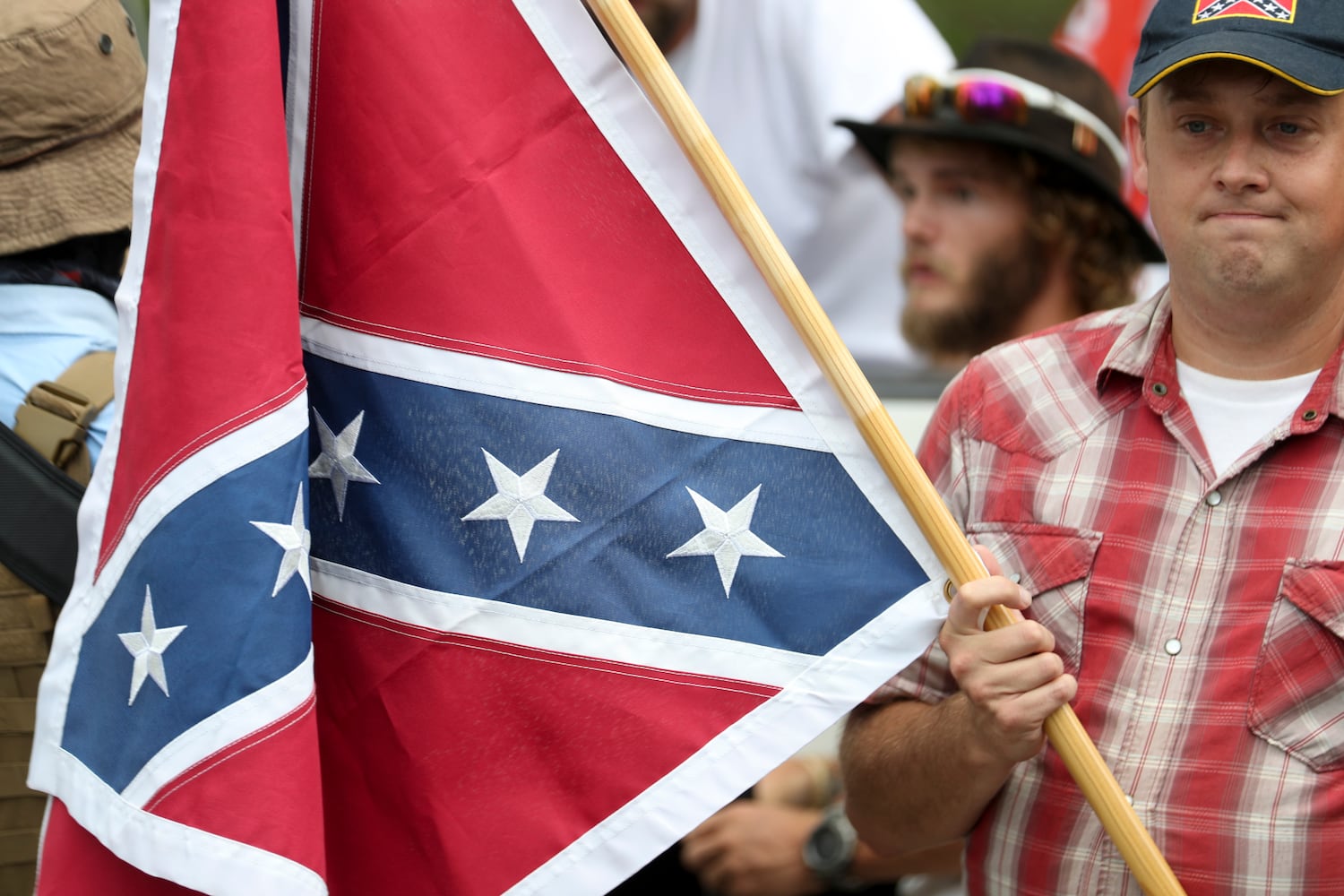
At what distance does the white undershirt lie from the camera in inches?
77.4

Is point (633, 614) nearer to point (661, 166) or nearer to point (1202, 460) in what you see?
point (661, 166)

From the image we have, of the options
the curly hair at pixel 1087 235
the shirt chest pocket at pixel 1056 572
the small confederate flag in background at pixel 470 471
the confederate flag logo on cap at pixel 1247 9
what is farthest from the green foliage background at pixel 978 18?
the small confederate flag in background at pixel 470 471

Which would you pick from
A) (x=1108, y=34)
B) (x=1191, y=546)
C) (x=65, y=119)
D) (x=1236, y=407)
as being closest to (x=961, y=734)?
(x=1191, y=546)

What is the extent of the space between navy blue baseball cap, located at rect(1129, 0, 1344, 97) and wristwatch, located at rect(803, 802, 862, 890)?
171cm

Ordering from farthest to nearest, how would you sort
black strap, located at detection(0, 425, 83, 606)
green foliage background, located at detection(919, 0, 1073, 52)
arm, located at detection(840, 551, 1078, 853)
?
green foliage background, located at detection(919, 0, 1073, 52) < black strap, located at detection(0, 425, 83, 606) < arm, located at detection(840, 551, 1078, 853)

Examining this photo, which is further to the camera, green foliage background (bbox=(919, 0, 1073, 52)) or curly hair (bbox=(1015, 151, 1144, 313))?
green foliage background (bbox=(919, 0, 1073, 52))

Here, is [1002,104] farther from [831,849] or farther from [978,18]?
[831,849]

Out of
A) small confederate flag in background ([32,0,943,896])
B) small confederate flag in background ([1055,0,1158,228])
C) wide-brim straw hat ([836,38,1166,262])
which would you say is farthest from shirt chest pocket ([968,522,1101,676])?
small confederate flag in background ([1055,0,1158,228])

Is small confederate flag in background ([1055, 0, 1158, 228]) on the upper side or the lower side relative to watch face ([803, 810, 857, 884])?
upper

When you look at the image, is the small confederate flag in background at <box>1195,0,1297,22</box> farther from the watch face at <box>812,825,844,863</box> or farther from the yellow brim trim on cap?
the watch face at <box>812,825,844,863</box>

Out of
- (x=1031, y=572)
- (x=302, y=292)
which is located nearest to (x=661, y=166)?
(x=302, y=292)

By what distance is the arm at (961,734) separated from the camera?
5.74 ft

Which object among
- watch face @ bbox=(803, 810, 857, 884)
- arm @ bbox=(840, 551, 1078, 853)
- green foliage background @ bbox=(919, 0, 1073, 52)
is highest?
green foliage background @ bbox=(919, 0, 1073, 52)

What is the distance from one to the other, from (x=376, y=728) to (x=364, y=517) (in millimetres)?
278
